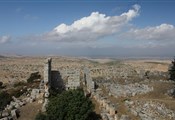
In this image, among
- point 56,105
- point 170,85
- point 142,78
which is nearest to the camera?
point 56,105

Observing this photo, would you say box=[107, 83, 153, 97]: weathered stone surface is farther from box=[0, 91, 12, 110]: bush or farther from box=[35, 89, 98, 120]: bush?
box=[0, 91, 12, 110]: bush

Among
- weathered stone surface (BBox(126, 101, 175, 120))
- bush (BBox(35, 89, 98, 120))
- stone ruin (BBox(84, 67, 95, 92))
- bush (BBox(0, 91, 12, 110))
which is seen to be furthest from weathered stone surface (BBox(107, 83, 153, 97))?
bush (BBox(0, 91, 12, 110))

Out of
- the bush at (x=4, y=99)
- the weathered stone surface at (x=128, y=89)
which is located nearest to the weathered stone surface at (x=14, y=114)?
the bush at (x=4, y=99)

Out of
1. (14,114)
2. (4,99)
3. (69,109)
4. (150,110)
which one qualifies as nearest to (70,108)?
(69,109)

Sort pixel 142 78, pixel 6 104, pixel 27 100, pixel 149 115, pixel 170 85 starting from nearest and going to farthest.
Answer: pixel 149 115
pixel 27 100
pixel 6 104
pixel 170 85
pixel 142 78

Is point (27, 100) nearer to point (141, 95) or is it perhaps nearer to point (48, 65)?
point (48, 65)

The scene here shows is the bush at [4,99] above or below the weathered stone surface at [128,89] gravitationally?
below

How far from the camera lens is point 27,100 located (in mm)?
42562

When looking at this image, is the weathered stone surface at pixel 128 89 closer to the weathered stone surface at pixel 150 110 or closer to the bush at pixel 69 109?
the weathered stone surface at pixel 150 110

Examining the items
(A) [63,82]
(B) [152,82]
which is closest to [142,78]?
(B) [152,82]

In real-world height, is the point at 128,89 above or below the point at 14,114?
above

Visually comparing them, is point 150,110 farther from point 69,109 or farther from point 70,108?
point 69,109

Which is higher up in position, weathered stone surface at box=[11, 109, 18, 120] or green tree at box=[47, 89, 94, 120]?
green tree at box=[47, 89, 94, 120]

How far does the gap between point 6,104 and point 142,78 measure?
81.1 ft
